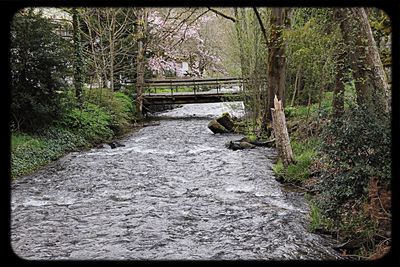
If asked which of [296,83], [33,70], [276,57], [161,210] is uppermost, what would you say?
[276,57]

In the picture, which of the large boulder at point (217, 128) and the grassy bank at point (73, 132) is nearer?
the grassy bank at point (73, 132)

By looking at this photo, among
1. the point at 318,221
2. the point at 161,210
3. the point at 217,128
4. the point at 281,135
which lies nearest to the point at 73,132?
the point at 217,128

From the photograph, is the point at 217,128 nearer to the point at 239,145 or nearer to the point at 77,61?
the point at 239,145

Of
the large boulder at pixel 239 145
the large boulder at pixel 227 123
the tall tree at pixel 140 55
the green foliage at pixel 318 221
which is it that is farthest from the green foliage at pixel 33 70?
the green foliage at pixel 318 221

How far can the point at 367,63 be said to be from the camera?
5.26m

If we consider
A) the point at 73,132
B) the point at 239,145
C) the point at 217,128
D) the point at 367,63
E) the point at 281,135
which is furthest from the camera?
the point at 217,128

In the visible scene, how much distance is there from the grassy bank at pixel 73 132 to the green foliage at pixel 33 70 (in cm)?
37

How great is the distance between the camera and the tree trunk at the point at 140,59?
1560 cm

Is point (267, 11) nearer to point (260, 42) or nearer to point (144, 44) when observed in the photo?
point (260, 42)

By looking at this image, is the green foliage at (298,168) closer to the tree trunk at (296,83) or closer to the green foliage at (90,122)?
the tree trunk at (296,83)

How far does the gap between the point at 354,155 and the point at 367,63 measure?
1618 millimetres

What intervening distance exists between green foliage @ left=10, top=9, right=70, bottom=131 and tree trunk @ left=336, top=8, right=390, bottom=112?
5.85 metres

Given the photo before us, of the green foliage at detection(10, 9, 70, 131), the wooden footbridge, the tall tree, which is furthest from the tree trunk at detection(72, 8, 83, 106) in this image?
the wooden footbridge

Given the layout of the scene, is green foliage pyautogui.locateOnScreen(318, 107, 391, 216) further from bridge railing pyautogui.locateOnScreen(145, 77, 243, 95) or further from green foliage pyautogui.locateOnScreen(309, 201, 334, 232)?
bridge railing pyautogui.locateOnScreen(145, 77, 243, 95)
